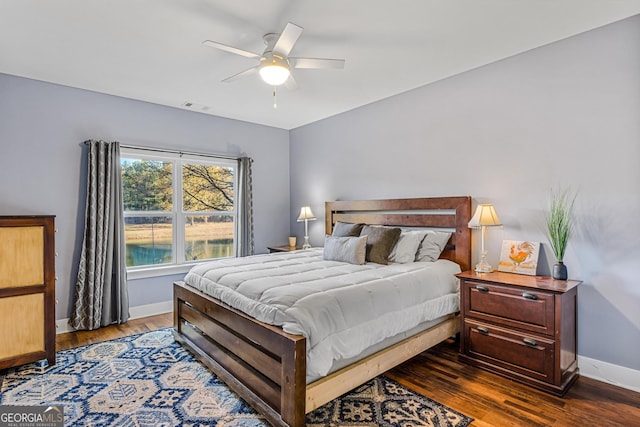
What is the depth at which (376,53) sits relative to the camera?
115 inches

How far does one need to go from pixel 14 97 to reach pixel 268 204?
317 centimetres

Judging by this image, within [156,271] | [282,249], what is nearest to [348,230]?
[282,249]

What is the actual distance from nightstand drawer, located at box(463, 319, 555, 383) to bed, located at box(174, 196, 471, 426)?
0.28m

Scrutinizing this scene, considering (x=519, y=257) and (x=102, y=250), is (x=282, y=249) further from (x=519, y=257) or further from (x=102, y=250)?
(x=519, y=257)


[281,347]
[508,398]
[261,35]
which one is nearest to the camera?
[281,347]

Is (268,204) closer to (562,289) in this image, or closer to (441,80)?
(441,80)

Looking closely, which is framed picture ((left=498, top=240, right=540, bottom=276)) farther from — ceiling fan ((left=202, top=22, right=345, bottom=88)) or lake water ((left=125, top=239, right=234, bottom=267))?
lake water ((left=125, top=239, right=234, bottom=267))

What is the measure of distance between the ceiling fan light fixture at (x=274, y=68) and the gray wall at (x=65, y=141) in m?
2.34

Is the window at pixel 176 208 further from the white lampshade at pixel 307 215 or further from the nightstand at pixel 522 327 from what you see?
the nightstand at pixel 522 327

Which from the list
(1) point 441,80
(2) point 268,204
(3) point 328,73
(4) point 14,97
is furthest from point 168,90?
(1) point 441,80

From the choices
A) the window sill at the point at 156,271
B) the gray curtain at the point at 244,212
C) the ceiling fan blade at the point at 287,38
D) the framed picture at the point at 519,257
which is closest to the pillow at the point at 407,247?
the framed picture at the point at 519,257

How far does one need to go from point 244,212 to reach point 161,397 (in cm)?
287

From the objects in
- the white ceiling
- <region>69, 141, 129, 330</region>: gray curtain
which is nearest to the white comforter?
<region>69, 141, 129, 330</region>: gray curtain

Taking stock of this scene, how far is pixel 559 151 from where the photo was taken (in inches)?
109
